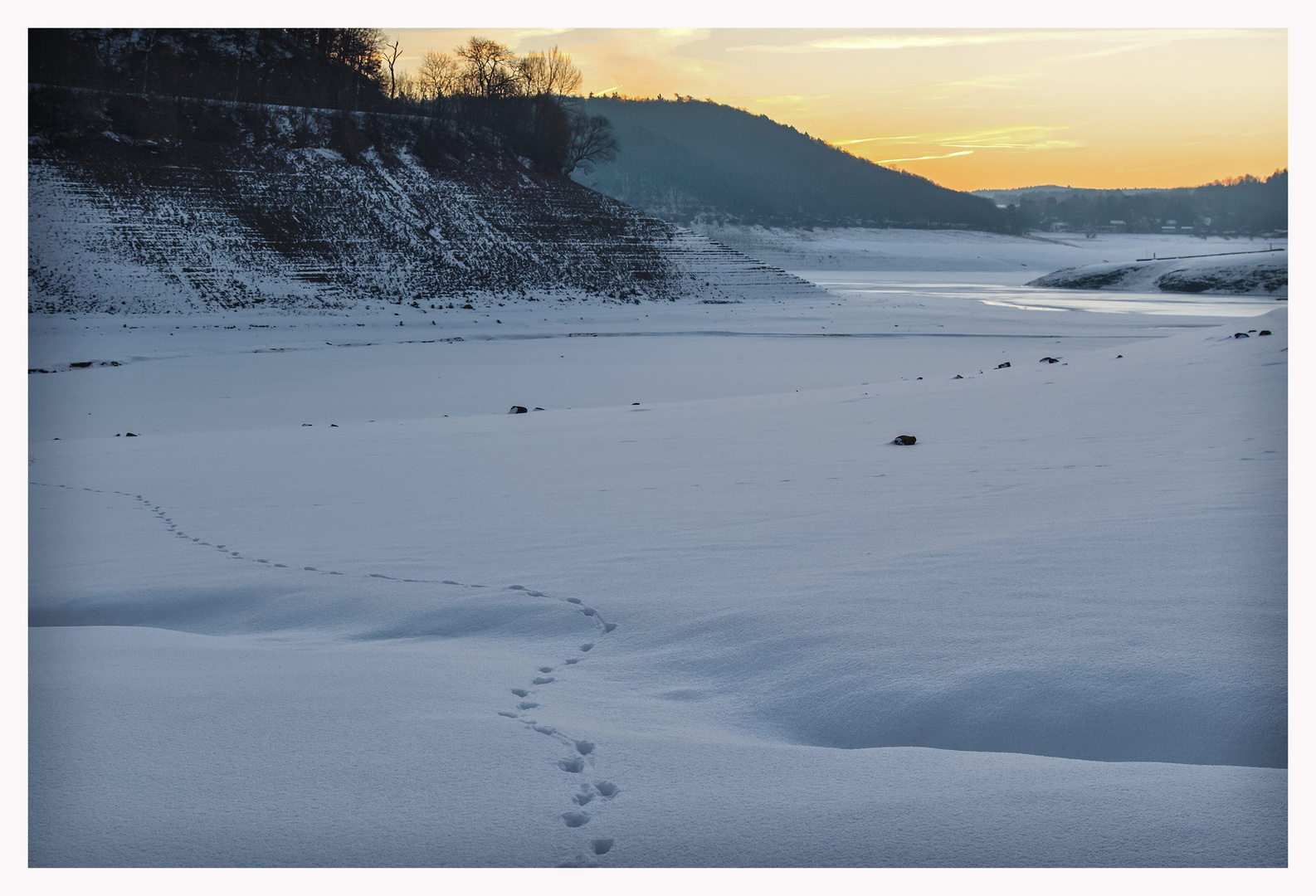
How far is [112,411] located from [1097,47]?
36.6ft

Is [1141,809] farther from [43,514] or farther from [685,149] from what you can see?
[685,149]

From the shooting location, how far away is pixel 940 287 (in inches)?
1831

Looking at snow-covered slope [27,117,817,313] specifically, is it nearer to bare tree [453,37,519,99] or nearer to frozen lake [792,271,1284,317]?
bare tree [453,37,519,99]

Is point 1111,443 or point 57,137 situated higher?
point 57,137

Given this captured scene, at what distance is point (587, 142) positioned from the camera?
46.5m

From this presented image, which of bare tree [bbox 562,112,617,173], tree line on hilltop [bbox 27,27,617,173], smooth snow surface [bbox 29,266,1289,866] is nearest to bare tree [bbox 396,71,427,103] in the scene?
tree line on hilltop [bbox 27,27,617,173]

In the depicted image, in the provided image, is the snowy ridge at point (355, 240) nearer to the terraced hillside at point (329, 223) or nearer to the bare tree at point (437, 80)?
the terraced hillside at point (329, 223)

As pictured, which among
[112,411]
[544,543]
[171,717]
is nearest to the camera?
[171,717]

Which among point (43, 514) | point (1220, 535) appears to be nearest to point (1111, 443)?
point (1220, 535)

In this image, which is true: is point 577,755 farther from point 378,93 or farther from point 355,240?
point 378,93

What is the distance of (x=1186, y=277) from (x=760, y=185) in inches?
1160

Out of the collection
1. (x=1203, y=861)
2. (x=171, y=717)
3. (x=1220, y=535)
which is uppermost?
(x=1220, y=535)

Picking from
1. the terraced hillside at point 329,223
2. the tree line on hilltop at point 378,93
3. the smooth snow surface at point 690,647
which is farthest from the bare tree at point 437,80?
the smooth snow surface at point 690,647

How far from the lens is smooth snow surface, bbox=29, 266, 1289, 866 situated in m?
2.06
